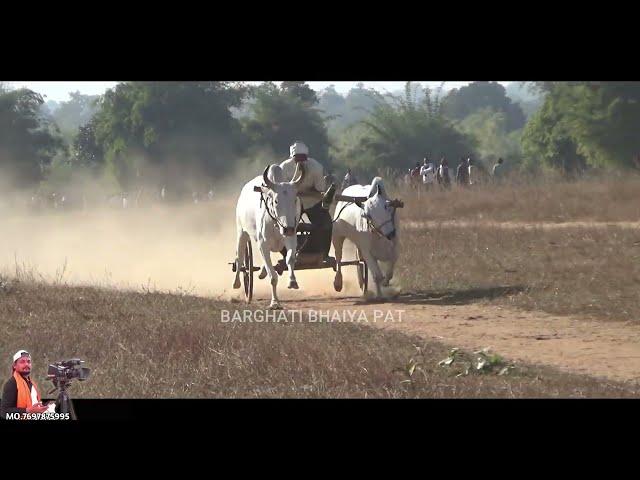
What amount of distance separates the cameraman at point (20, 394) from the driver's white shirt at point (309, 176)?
801cm

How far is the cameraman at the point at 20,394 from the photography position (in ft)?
22.4

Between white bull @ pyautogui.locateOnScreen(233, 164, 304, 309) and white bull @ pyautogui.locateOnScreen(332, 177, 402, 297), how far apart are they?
1.27m

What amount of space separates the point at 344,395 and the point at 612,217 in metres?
15.9

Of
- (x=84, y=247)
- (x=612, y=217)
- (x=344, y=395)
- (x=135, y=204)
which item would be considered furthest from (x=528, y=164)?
(x=344, y=395)

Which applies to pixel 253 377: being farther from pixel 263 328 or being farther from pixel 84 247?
pixel 84 247

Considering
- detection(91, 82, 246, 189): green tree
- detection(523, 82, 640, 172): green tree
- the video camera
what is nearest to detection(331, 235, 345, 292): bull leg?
the video camera

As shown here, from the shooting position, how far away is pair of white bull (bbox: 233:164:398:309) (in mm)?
14414

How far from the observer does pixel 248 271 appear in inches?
619

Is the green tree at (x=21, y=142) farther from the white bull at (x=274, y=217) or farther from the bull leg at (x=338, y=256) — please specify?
the white bull at (x=274, y=217)

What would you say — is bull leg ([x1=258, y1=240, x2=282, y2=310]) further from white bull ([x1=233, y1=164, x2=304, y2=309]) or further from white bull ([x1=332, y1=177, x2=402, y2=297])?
white bull ([x1=332, y1=177, x2=402, y2=297])

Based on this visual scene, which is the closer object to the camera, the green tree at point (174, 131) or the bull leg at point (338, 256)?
the bull leg at point (338, 256)

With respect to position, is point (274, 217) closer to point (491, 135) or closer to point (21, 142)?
point (21, 142)

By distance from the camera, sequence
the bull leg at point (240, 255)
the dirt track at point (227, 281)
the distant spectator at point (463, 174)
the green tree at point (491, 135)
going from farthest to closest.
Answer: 1. the green tree at point (491, 135)
2. the distant spectator at point (463, 174)
3. the bull leg at point (240, 255)
4. the dirt track at point (227, 281)
